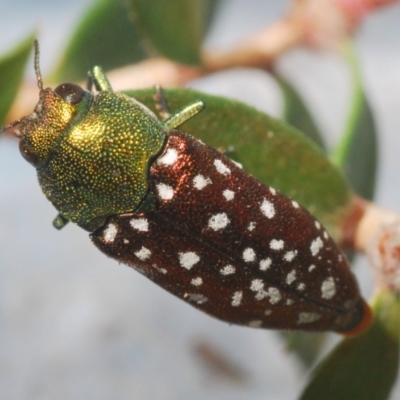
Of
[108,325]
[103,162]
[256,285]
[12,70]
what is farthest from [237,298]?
[108,325]

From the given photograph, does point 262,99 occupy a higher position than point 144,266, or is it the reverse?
point 144,266

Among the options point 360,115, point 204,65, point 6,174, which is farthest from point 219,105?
point 6,174

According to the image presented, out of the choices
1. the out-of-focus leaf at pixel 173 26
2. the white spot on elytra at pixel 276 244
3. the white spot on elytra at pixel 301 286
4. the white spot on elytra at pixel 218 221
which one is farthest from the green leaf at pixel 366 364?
the out-of-focus leaf at pixel 173 26

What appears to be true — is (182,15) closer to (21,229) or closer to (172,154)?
(172,154)

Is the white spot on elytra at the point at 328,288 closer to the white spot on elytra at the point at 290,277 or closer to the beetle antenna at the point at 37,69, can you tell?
the white spot on elytra at the point at 290,277

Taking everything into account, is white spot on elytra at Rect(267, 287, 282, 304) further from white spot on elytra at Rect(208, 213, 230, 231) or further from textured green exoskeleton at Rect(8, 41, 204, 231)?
textured green exoskeleton at Rect(8, 41, 204, 231)

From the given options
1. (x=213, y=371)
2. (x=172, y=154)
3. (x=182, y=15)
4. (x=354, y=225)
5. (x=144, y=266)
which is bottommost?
(x=213, y=371)

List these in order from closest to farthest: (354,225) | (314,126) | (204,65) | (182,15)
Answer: (354,225) < (182,15) < (204,65) < (314,126)
